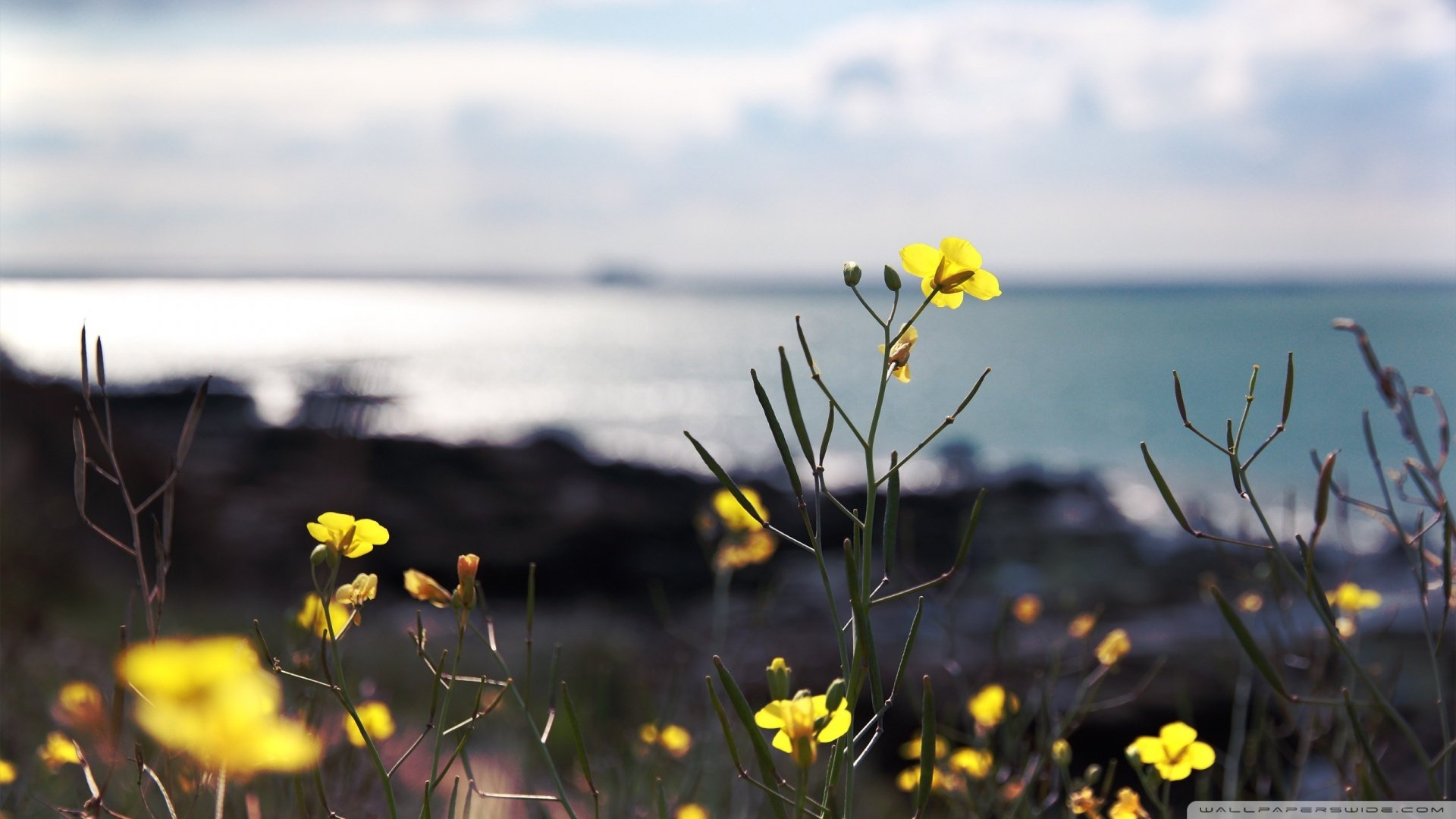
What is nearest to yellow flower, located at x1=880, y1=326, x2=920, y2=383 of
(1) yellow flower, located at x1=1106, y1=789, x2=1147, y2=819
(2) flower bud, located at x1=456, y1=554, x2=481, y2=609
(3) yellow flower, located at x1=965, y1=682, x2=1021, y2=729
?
(2) flower bud, located at x1=456, y1=554, x2=481, y2=609

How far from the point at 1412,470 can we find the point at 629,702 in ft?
12.9

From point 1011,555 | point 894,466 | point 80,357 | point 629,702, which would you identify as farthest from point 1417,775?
point 1011,555

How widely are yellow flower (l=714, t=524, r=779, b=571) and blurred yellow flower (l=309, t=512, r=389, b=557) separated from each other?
1.05m

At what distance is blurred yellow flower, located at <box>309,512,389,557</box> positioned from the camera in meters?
0.87

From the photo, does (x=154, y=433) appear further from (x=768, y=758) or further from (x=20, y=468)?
(x=768, y=758)

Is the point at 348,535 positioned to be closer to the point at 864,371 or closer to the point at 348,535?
the point at 348,535

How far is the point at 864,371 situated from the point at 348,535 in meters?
45.9

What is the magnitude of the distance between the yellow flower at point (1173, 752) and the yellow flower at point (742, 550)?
0.85 meters

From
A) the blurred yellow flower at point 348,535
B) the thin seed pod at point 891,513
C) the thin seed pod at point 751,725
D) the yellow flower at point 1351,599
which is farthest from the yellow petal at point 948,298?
the yellow flower at point 1351,599

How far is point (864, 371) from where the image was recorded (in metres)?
46.2

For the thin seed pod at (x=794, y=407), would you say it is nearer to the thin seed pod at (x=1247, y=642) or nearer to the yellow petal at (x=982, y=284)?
the yellow petal at (x=982, y=284)

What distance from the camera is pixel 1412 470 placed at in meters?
1.05

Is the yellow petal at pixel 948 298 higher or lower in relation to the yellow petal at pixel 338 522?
higher

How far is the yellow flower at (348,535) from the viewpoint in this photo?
87 centimetres
